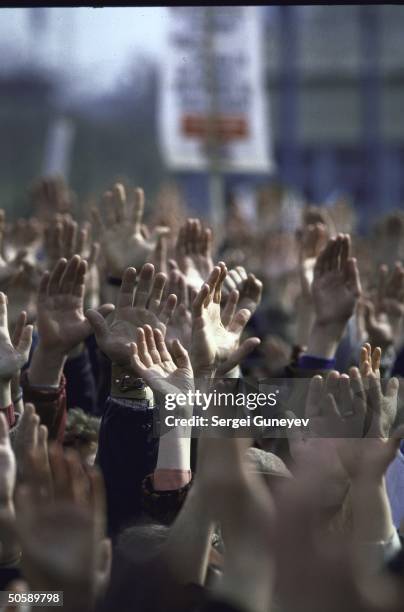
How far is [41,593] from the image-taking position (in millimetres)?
1979

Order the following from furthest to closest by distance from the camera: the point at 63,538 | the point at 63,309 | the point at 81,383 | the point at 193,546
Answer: the point at 81,383 → the point at 63,309 → the point at 193,546 → the point at 63,538

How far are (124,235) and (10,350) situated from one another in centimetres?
152

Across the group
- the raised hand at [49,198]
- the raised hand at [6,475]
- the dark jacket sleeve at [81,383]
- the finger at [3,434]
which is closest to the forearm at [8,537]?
the raised hand at [6,475]

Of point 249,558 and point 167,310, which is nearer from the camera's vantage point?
point 249,558

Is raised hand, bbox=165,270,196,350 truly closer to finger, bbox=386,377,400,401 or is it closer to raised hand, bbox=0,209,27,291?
finger, bbox=386,377,400,401

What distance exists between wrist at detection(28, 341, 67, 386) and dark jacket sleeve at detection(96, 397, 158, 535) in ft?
1.17

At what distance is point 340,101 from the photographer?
2511 cm

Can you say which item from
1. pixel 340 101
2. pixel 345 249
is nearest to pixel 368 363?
pixel 345 249

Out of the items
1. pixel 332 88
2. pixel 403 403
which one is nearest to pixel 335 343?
pixel 403 403

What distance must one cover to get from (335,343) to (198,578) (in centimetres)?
158

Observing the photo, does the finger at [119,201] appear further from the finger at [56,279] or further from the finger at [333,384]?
the finger at [333,384]

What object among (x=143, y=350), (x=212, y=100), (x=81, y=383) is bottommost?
(x=81, y=383)

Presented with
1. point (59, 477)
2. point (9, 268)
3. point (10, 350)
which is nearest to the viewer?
point (59, 477)

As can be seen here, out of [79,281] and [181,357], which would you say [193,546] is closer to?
[181,357]
